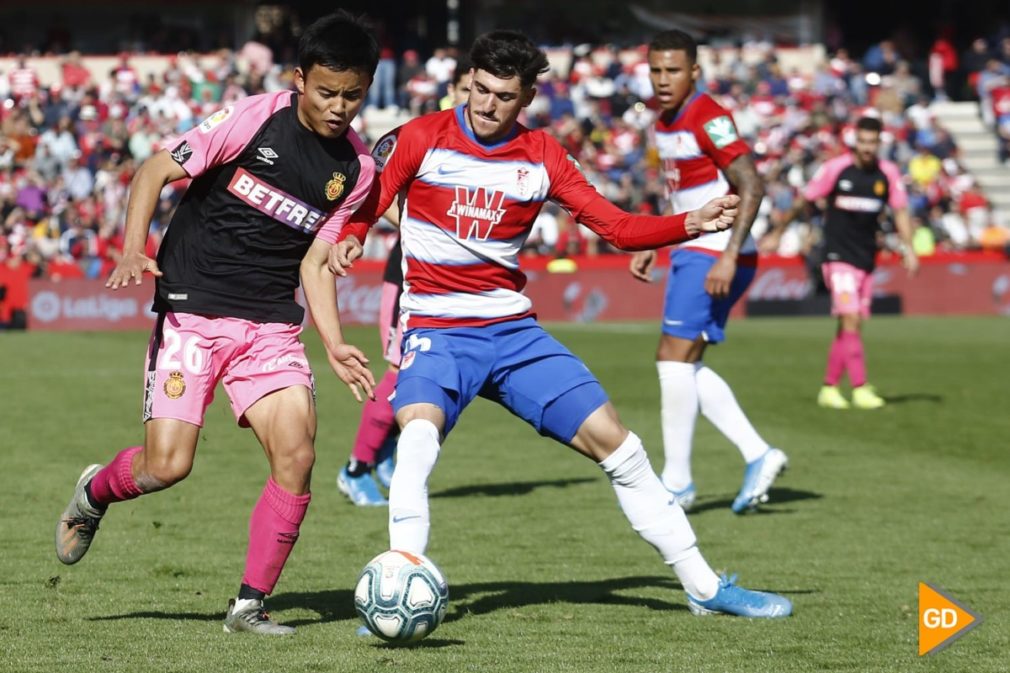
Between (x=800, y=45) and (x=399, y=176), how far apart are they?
3329cm

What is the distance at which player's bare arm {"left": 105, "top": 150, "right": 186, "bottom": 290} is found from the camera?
5516mm

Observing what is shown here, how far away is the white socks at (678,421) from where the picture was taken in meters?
9.12

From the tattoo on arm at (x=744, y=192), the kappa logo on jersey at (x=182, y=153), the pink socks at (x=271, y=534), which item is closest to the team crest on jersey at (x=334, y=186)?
the kappa logo on jersey at (x=182, y=153)

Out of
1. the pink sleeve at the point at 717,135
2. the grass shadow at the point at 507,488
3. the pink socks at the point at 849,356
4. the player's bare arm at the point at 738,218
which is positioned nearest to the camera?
the player's bare arm at the point at 738,218

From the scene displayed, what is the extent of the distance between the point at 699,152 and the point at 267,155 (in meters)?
3.44

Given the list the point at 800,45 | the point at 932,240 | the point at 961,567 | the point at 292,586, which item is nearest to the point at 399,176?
the point at 292,586

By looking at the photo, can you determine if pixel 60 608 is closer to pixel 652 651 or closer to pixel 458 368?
pixel 458 368

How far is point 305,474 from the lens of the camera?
19.8 feet

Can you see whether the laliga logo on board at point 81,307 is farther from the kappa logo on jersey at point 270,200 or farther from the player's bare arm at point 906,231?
the kappa logo on jersey at point 270,200

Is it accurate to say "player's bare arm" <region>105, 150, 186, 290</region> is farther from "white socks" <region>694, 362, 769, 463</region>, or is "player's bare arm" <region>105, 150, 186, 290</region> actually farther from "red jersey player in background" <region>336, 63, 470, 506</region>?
"white socks" <region>694, 362, 769, 463</region>

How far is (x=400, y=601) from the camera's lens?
550 cm

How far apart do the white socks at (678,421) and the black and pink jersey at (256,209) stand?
3.36m

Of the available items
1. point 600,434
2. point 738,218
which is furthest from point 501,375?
point 738,218

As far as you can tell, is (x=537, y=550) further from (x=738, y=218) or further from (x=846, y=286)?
(x=846, y=286)
